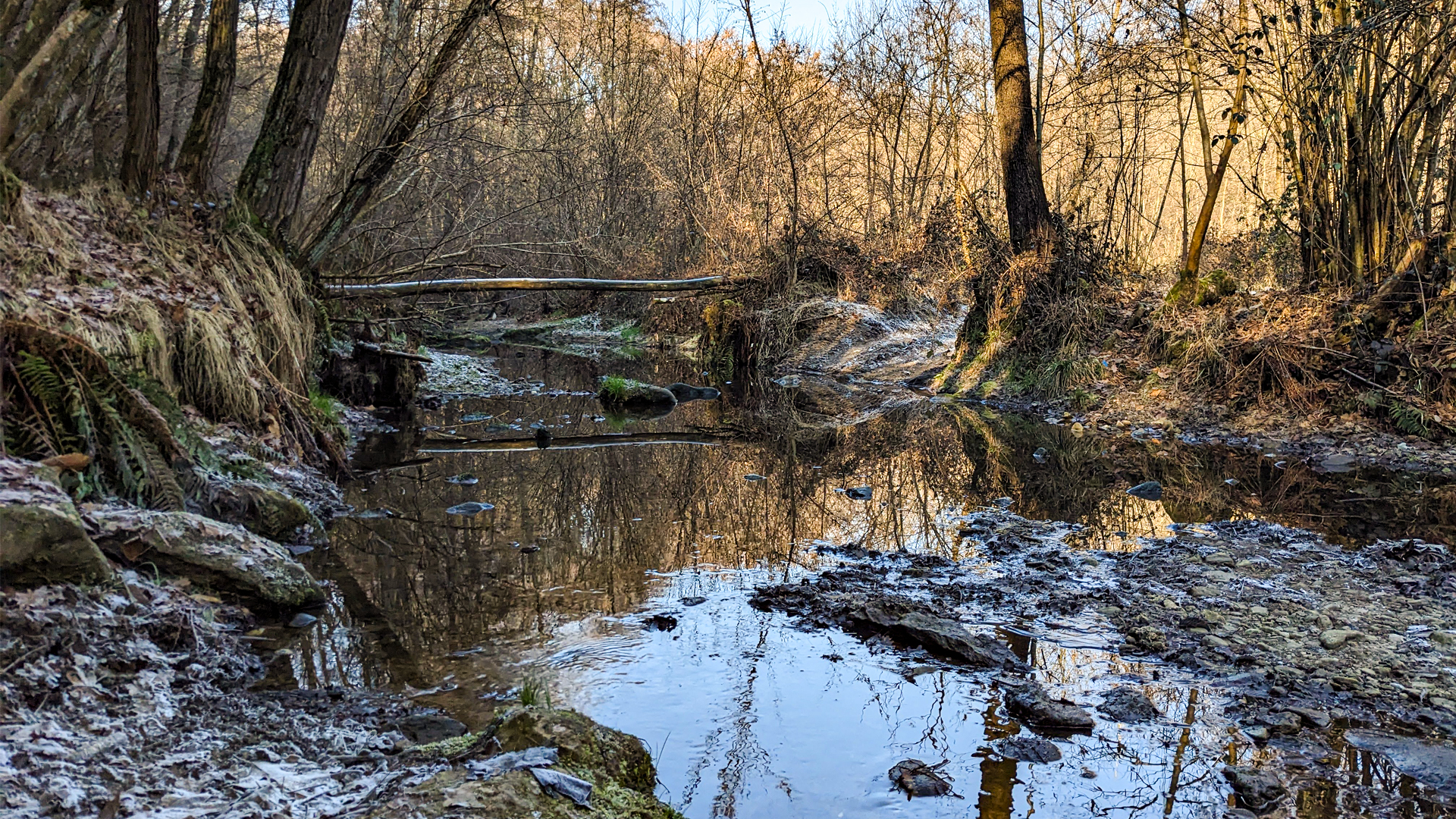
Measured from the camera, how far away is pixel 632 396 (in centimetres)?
1091


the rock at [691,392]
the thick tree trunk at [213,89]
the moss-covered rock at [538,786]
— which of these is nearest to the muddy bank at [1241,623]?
the moss-covered rock at [538,786]

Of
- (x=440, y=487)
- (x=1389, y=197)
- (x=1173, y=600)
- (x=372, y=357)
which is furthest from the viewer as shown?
(x=372, y=357)

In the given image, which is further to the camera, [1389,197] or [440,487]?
[1389,197]

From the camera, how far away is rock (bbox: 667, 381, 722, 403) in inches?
464

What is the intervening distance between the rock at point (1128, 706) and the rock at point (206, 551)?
Result: 301 centimetres

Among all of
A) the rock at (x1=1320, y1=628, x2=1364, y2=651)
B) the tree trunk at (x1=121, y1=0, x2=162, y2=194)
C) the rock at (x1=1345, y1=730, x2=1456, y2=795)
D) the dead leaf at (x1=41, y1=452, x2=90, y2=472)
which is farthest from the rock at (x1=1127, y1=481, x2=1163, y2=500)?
the tree trunk at (x1=121, y1=0, x2=162, y2=194)

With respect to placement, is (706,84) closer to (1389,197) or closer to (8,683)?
(1389,197)

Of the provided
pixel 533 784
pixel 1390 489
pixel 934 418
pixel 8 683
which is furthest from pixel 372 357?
pixel 1390 489

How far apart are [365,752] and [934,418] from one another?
8099mm

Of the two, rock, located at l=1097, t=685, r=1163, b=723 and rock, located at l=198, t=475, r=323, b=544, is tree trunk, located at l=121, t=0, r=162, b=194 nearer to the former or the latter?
rock, located at l=198, t=475, r=323, b=544

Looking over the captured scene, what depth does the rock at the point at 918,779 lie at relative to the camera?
8.41ft

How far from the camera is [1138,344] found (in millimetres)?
10133

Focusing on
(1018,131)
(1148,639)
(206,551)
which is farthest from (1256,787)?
(1018,131)

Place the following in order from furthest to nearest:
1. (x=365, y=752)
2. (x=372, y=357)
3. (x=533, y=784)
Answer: (x=372, y=357) < (x=365, y=752) < (x=533, y=784)
